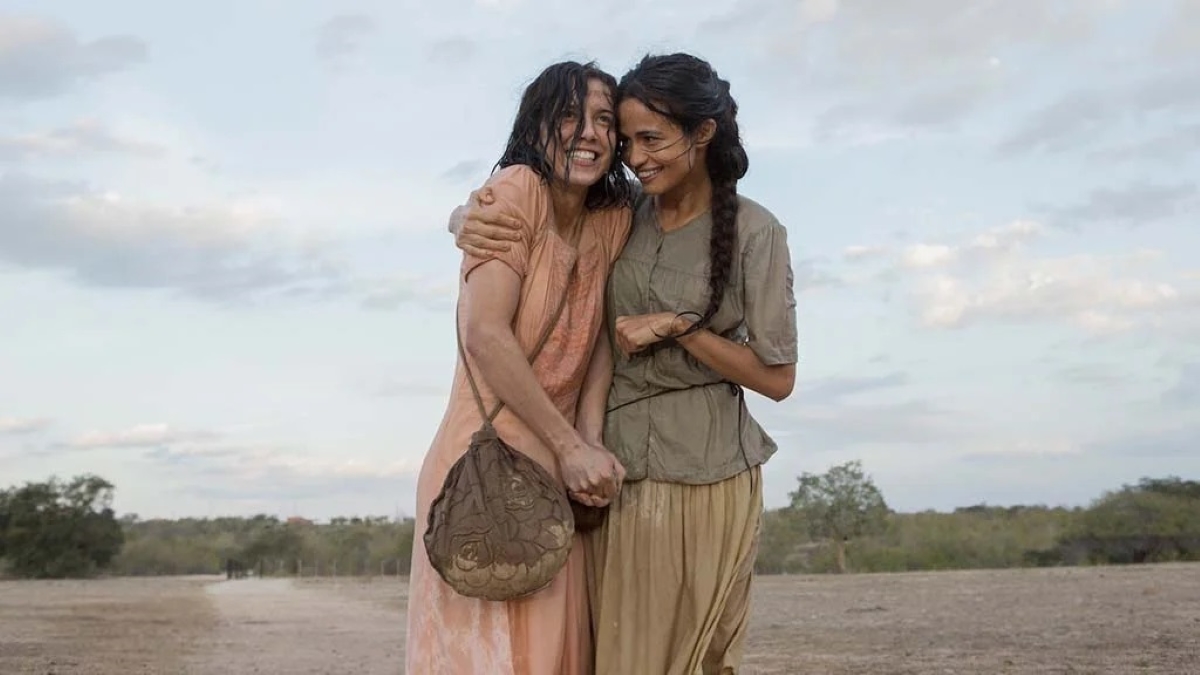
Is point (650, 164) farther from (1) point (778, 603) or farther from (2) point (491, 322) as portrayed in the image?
(1) point (778, 603)

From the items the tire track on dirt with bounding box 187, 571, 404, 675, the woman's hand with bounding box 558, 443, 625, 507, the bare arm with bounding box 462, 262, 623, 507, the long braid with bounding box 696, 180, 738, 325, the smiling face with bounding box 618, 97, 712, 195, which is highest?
the smiling face with bounding box 618, 97, 712, 195

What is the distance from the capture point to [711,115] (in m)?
3.43

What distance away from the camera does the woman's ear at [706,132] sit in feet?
11.3

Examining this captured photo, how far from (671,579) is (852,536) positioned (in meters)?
37.2

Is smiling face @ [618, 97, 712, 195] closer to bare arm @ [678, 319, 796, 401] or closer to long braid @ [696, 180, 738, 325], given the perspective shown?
long braid @ [696, 180, 738, 325]

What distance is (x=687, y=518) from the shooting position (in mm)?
3564

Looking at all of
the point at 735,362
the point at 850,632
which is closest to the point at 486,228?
the point at 735,362

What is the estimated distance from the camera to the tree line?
34406 mm

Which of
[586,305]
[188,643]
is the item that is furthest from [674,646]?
[188,643]

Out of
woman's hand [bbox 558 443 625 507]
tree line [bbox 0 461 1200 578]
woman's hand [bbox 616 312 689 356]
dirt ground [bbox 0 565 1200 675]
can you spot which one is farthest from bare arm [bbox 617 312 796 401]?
tree line [bbox 0 461 1200 578]

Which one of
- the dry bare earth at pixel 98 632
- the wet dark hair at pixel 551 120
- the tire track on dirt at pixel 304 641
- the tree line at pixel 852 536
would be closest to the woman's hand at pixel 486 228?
the wet dark hair at pixel 551 120

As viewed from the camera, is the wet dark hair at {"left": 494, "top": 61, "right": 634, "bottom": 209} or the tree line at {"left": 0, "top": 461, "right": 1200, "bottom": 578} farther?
the tree line at {"left": 0, "top": 461, "right": 1200, "bottom": 578}

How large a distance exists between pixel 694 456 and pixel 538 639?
0.61 meters

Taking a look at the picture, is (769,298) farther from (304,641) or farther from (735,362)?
(304,641)
